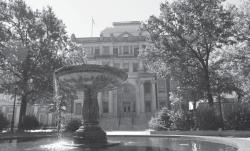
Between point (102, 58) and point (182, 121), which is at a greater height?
point (102, 58)

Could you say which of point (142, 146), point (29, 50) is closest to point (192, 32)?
point (142, 146)

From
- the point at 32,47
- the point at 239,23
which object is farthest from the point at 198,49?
the point at 32,47

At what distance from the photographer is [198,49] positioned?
21797 mm

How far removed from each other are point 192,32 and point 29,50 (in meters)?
16.0

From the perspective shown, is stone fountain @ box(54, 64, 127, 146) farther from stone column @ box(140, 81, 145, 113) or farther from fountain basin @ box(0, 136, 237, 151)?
stone column @ box(140, 81, 145, 113)

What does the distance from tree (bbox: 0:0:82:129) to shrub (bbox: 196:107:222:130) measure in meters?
15.2

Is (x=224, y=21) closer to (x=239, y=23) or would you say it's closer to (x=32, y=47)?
(x=239, y=23)

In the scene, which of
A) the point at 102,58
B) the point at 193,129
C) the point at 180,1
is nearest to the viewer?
the point at 193,129

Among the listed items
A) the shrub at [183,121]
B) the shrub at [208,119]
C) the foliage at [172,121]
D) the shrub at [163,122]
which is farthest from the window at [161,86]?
the shrub at [208,119]

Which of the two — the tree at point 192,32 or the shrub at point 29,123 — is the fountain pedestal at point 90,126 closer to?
the tree at point 192,32

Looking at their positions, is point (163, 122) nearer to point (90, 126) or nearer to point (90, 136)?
point (90, 126)

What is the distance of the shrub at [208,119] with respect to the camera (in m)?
17.5

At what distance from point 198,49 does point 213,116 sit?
21.4 ft

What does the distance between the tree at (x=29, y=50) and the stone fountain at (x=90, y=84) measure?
14.2 m
